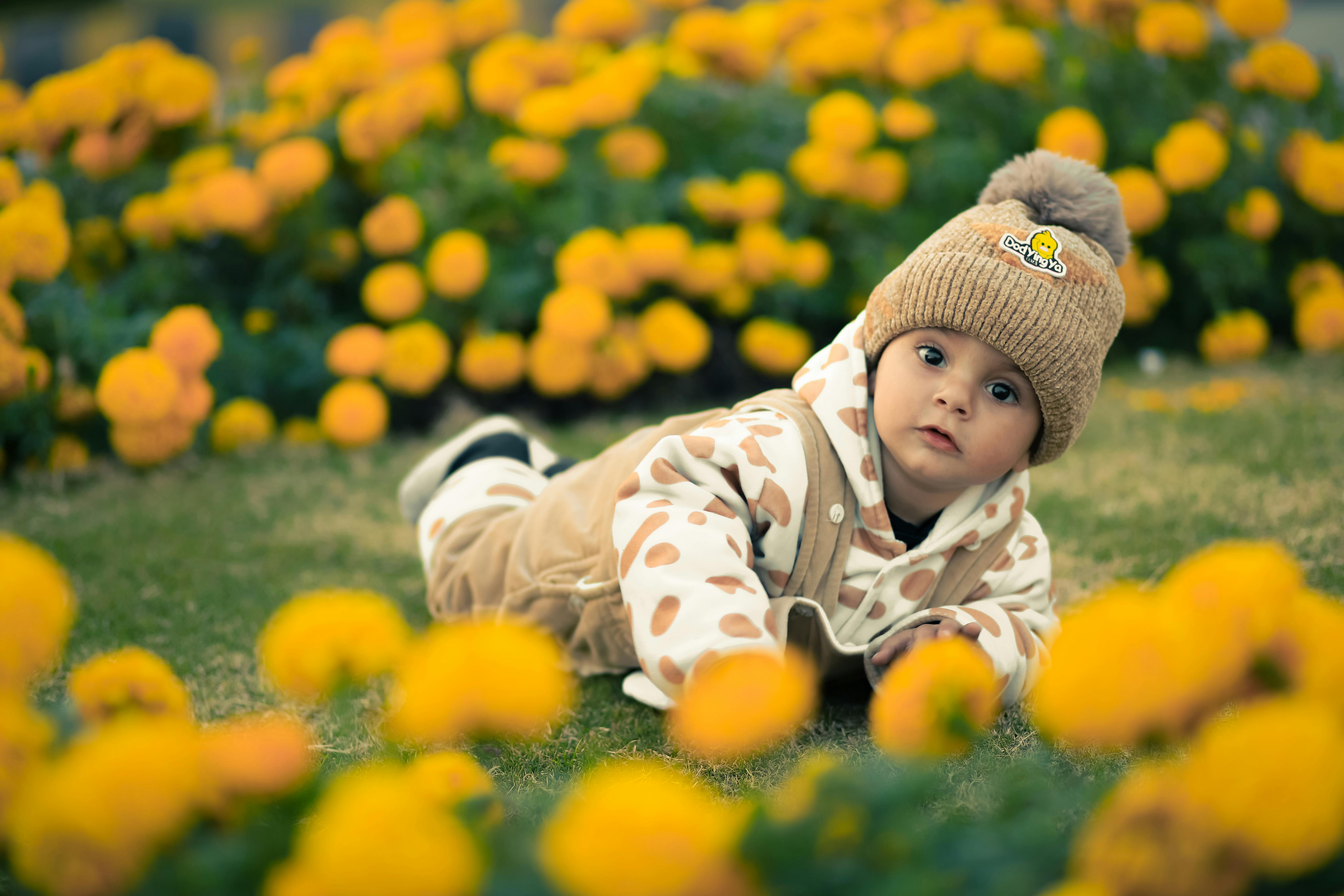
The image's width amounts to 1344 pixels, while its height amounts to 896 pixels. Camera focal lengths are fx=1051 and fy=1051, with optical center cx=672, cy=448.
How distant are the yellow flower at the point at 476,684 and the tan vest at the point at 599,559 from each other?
0.92m

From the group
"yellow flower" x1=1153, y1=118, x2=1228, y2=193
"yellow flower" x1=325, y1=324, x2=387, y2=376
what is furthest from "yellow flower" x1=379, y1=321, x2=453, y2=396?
"yellow flower" x1=1153, y1=118, x2=1228, y2=193

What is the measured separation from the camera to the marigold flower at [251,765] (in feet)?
2.01

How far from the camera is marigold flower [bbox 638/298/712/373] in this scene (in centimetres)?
330

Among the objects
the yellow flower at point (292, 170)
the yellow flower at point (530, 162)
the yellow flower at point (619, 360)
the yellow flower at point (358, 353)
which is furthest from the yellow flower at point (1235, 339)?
the yellow flower at point (292, 170)

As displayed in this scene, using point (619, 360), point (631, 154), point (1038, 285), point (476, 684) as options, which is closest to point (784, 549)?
point (1038, 285)

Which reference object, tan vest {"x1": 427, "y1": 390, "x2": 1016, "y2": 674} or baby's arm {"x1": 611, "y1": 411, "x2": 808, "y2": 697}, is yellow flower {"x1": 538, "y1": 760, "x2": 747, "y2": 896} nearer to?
baby's arm {"x1": 611, "y1": 411, "x2": 808, "y2": 697}

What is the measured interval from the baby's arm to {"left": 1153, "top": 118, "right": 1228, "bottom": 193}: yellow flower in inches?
98.2

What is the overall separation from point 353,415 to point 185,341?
0.60 m

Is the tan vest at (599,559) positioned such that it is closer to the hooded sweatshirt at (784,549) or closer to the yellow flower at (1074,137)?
the hooded sweatshirt at (784,549)

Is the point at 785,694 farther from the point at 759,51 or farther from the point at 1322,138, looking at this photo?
the point at 1322,138

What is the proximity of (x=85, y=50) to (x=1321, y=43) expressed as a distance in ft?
21.6

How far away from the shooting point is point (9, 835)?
61 centimetres

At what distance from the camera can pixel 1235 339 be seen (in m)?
3.81

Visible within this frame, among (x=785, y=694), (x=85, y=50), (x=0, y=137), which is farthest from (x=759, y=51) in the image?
(x=85, y=50)
